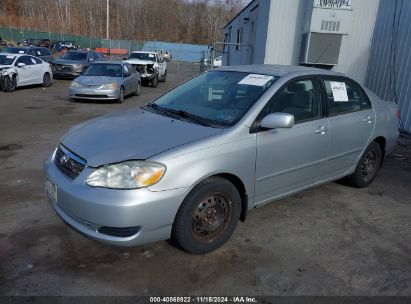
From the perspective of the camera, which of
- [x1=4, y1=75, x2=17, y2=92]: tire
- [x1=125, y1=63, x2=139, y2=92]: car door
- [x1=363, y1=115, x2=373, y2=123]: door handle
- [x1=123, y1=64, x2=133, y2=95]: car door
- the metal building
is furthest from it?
[x1=125, y1=63, x2=139, y2=92]: car door

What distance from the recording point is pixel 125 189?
274 cm

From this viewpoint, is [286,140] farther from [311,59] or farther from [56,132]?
[311,59]

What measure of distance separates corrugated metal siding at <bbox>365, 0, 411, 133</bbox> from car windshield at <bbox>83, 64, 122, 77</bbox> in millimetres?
8505

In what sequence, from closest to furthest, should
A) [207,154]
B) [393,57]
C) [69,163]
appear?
[207,154]
[69,163]
[393,57]

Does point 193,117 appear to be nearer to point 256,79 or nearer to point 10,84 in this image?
point 256,79

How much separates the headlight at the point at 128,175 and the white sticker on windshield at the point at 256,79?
154 centimetres

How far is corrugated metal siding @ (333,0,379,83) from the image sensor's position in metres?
9.88

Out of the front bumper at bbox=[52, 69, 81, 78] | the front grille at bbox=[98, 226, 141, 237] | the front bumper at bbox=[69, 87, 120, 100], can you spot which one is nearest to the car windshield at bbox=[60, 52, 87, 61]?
the front bumper at bbox=[52, 69, 81, 78]

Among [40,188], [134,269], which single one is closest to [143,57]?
[40,188]

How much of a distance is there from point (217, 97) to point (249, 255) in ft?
5.41

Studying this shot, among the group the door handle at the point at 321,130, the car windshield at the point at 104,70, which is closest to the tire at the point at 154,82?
the car windshield at the point at 104,70

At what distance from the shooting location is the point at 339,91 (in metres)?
4.35

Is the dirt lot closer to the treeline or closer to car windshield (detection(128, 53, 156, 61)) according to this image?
car windshield (detection(128, 53, 156, 61))

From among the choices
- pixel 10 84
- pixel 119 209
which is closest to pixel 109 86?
pixel 10 84
